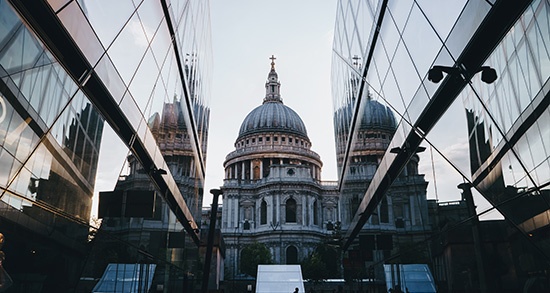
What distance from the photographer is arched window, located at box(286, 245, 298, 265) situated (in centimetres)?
7681

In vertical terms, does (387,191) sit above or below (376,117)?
below

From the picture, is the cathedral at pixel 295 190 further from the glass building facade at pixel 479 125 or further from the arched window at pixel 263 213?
the glass building facade at pixel 479 125

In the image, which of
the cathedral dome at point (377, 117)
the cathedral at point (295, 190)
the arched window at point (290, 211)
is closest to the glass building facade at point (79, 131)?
the cathedral dome at point (377, 117)

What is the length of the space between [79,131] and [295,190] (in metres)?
73.6

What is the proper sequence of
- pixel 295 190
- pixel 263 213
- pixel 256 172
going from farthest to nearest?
1. pixel 256 172
2. pixel 263 213
3. pixel 295 190

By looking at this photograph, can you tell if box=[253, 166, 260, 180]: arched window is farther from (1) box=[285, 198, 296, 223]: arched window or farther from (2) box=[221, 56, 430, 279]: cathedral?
(1) box=[285, 198, 296, 223]: arched window

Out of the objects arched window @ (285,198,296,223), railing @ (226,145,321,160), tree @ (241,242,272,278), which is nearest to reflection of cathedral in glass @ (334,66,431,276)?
tree @ (241,242,272,278)

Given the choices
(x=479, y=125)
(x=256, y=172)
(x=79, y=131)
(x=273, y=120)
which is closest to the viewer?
(x=479, y=125)

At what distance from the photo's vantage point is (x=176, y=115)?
14.9 meters

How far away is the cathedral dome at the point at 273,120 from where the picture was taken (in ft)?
341

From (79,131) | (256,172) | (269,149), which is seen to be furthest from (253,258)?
(79,131)

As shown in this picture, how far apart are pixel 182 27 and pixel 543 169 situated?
12.6 metres

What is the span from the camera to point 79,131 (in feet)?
22.9

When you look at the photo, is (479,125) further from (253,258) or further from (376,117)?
(253,258)
